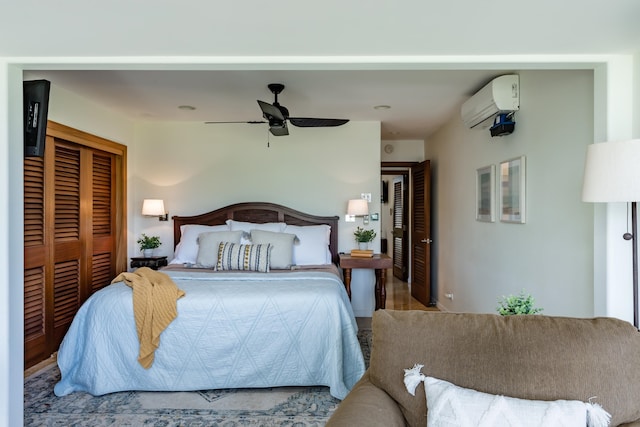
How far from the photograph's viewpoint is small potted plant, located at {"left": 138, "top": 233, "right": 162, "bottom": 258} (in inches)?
182

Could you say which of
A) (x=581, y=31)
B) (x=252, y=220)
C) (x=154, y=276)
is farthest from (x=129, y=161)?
(x=581, y=31)

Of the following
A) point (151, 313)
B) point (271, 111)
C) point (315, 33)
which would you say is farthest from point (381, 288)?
point (315, 33)

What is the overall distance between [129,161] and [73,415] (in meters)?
3.04

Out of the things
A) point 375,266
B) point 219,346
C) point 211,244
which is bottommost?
point 219,346

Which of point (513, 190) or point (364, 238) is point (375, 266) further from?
point (513, 190)

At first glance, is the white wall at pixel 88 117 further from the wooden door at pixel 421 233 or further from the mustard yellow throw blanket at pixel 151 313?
the wooden door at pixel 421 233

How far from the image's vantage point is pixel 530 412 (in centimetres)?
123

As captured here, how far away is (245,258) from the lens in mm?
3789

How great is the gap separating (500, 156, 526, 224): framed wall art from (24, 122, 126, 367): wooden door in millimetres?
3911

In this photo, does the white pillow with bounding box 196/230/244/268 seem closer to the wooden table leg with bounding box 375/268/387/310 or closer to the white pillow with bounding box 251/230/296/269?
the white pillow with bounding box 251/230/296/269

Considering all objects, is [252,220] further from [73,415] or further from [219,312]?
[73,415]

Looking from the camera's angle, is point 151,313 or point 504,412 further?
point 151,313

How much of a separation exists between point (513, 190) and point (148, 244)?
12.7 feet

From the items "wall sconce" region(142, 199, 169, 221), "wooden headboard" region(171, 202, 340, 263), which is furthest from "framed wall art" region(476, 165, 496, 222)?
"wall sconce" region(142, 199, 169, 221)
